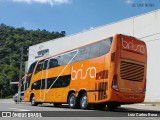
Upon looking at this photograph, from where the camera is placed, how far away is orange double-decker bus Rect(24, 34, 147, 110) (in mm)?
18797

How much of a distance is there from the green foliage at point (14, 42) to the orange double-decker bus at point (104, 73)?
207 ft

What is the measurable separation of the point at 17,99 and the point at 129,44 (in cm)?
2966

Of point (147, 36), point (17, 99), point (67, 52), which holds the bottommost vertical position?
point (17, 99)

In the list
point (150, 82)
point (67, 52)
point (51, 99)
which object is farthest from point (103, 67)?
point (150, 82)

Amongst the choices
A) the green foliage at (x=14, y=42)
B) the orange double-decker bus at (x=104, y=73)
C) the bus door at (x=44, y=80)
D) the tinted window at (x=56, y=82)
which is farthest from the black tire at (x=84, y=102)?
the green foliage at (x=14, y=42)

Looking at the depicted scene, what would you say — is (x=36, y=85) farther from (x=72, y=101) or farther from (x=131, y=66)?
(x=131, y=66)

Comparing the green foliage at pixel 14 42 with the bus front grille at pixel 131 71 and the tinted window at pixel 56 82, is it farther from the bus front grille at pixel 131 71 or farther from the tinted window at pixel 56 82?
the bus front grille at pixel 131 71

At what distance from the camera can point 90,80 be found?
67.6ft

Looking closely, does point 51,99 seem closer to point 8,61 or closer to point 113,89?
point 113,89

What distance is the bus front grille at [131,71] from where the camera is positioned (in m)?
19.0

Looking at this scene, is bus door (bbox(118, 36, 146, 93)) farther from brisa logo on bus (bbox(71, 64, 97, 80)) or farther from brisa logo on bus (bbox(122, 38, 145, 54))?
brisa logo on bus (bbox(71, 64, 97, 80))

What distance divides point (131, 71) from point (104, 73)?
1.46m

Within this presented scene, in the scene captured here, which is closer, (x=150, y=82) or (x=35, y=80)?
(x=35, y=80)

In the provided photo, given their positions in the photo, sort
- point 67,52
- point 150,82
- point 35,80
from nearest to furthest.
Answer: point 67,52 → point 35,80 → point 150,82
